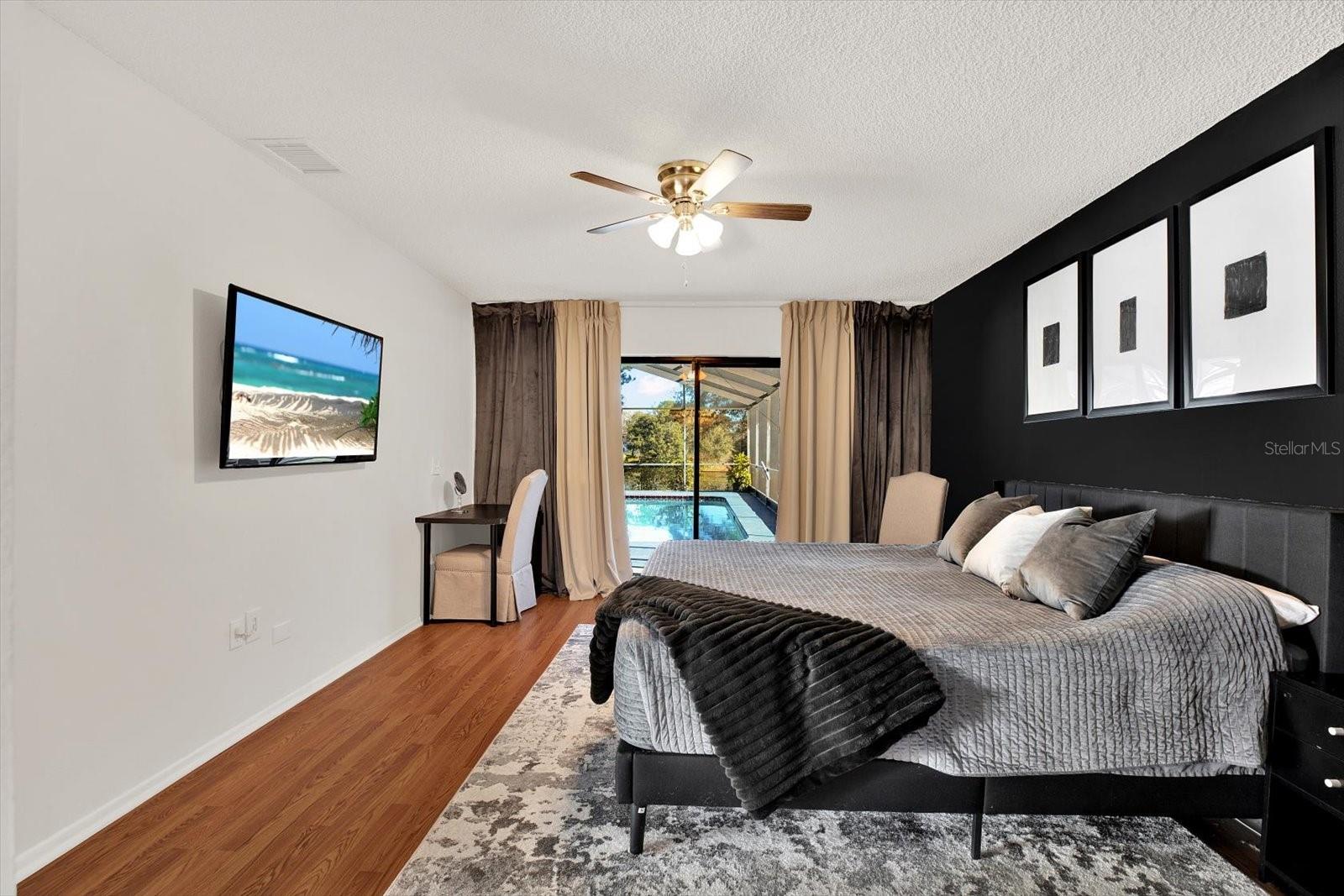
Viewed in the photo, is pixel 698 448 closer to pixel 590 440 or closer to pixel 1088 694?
pixel 590 440

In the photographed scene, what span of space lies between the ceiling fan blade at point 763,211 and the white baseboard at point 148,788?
9.63ft

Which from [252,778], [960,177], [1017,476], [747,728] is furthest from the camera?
[1017,476]

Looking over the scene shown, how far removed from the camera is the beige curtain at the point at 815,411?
570 centimetres

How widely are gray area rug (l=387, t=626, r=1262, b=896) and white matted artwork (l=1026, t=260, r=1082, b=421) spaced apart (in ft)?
6.63

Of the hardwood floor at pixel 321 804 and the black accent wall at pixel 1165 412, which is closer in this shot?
the hardwood floor at pixel 321 804

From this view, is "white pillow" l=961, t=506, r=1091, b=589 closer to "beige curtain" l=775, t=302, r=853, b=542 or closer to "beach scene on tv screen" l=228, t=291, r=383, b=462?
"beige curtain" l=775, t=302, r=853, b=542

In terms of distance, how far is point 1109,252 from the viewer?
3117mm

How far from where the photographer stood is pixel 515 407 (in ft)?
19.0

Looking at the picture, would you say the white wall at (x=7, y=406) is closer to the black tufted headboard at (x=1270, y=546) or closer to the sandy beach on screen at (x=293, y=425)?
the sandy beach on screen at (x=293, y=425)

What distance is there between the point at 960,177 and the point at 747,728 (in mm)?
2529

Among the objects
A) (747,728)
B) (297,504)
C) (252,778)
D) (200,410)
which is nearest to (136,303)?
(200,410)

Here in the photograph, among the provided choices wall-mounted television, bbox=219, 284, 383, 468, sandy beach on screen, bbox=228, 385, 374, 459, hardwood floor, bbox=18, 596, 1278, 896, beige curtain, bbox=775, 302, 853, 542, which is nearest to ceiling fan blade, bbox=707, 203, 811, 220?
wall-mounted television, bbox=219, 284, 383, 468

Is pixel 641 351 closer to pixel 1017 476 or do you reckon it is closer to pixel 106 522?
pixel 1017 476

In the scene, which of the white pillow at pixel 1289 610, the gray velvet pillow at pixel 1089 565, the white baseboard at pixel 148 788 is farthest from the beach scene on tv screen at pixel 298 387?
the white pillow at pixel 1289 610
